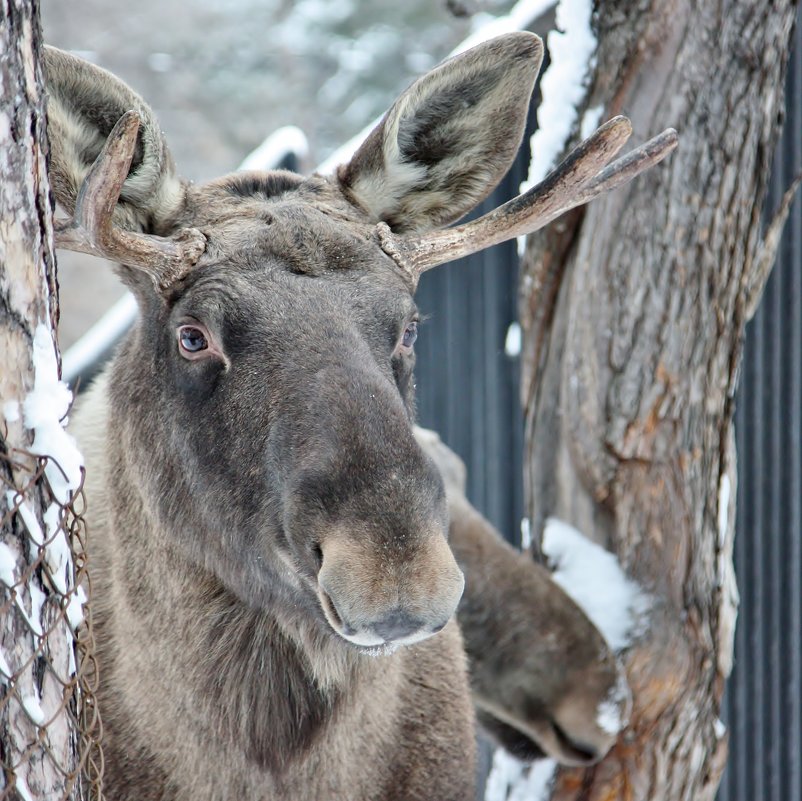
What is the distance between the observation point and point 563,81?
3.71 metres

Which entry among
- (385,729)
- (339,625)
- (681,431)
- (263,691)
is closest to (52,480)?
(339,625)

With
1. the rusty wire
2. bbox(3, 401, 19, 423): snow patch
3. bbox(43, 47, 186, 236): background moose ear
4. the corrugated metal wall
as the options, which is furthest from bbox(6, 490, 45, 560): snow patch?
the corrugated metal wall

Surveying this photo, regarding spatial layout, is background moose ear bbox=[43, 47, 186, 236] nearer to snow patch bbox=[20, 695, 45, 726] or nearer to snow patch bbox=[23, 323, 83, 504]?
snow patch bbox=[23, 323, 83, 504]

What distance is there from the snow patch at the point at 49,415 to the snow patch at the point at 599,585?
2200 millimetres

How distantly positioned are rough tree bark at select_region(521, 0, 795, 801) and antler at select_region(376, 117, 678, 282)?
2.72 feet

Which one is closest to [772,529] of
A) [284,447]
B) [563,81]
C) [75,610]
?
[563,81]

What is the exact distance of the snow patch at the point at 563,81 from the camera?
3.64 m

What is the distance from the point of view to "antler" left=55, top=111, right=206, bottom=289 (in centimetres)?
220

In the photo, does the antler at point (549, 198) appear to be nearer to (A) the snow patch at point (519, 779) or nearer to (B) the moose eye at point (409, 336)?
(B) the moose eye at point (409, 336)

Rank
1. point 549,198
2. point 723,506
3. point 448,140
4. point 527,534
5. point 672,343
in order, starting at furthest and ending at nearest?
1. point 527,534
2. point 723,506
3. point 672,343
4. point 448,140
5. point 549,198

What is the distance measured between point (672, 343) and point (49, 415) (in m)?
2.25

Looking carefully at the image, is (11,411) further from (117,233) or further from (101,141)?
(101,141)

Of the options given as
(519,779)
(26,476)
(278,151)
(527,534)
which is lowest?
(519,779)

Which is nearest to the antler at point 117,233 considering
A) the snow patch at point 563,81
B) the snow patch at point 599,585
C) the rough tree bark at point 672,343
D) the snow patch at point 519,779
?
the snow patch at point 563,81
